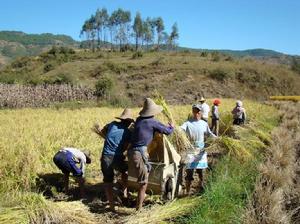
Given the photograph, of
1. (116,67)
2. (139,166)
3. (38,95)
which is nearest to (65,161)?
(139,166)

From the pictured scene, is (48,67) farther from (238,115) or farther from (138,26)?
(238,115)

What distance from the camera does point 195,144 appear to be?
7.74 m

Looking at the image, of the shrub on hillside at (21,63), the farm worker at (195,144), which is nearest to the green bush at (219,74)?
the shrub on hillside at (21,63)

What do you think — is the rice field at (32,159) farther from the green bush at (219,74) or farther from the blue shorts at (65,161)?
the green bush at (219,74)

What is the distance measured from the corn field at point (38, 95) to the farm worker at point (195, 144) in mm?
19552

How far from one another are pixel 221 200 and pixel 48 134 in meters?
6.27

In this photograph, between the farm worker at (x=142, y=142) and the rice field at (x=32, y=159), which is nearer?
the rice field at (x=32, y=159)

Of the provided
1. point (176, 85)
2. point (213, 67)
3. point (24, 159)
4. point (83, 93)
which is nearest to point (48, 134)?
point (24, 159)

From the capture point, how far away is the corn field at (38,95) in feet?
84.1

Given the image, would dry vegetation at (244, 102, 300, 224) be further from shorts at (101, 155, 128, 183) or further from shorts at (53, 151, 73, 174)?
shorts at (53, 151, 73, 174)

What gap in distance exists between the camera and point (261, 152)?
9.80 metres

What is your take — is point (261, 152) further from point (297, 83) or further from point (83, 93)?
point (297, 83)

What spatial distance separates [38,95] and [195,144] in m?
21.2

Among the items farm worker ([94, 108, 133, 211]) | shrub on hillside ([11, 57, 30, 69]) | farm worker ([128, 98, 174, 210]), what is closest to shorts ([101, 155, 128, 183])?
farm worker ([94, 108, 133, 211])
